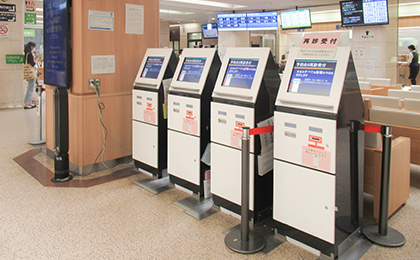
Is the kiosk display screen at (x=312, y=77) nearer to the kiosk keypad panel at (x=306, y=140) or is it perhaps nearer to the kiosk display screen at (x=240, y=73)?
the kiosk keypad panel at (x=306, y=140)

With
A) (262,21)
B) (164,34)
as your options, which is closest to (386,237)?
(262,21)

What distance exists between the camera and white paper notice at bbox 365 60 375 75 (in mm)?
9370

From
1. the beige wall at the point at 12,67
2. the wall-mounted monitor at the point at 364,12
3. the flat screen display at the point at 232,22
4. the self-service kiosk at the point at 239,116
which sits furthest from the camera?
the flat screen display at the point at 232,22

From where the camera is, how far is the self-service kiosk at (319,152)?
248 cm

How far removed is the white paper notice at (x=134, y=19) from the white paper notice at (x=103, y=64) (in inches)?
18.4

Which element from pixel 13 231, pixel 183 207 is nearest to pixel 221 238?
pixel 183 207

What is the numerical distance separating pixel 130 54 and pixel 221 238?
9.60 ft

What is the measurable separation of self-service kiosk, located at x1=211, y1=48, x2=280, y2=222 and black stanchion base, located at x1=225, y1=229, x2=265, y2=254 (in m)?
0.22

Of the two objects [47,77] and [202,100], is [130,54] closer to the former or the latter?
[47,77]

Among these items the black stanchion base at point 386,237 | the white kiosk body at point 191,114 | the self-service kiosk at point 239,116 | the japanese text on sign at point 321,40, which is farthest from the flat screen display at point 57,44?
the black stanchion base at point 386,237

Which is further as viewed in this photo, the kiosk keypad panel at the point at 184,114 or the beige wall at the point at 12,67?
the beige wall at the point at 12,67

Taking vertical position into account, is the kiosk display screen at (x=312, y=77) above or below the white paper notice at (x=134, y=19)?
below

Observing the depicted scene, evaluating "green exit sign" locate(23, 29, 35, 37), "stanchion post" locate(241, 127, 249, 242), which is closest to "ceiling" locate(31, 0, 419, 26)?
"stanchion post" locate(241, 127, 249, 242)

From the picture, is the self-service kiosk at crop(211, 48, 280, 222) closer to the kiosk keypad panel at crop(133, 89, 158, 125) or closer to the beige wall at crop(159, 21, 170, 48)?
the kiosk keypad panel at crop(133, 89, 158, 125)
